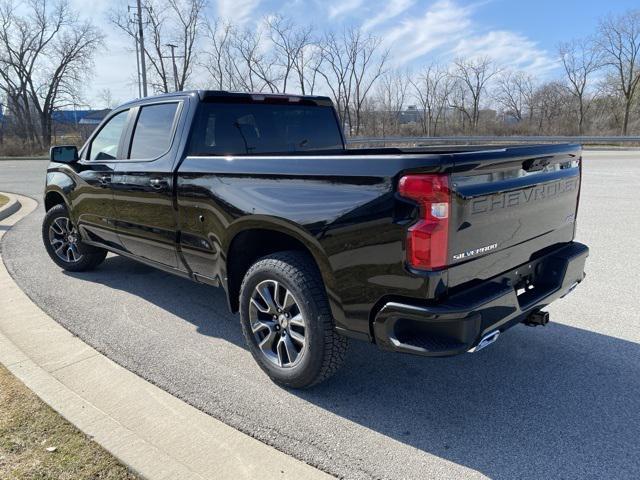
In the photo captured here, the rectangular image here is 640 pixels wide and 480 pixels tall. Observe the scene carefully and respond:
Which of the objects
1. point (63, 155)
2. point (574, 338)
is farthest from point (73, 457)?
point (63, 155)

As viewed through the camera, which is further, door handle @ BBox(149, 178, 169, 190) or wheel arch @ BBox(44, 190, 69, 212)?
wheel arch @ BBox(44, 190, 69, 212)

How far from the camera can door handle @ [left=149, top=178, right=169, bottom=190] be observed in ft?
12.7

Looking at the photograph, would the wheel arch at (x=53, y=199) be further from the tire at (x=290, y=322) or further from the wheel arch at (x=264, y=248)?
the tire at (x=290, y=322)

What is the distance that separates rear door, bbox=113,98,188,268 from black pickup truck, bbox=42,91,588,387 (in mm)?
17

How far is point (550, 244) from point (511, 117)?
51.8 metres

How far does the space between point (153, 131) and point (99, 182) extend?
0.99 m

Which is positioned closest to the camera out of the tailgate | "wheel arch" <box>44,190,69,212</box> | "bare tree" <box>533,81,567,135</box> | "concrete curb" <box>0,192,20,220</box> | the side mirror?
the tailgate

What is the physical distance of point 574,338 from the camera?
3740 mm

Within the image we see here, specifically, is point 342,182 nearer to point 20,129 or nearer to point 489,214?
point 489,214

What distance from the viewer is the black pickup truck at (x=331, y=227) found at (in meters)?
2.37

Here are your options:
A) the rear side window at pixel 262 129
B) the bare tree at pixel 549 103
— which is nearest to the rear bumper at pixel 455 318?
the rear side window at pixel 262 129

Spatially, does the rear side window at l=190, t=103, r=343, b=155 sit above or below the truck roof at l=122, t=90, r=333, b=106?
below

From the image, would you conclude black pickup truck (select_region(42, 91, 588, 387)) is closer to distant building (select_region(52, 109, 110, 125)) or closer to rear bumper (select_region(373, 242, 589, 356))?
rear bumper (select_region(373, 242, 589, 356))

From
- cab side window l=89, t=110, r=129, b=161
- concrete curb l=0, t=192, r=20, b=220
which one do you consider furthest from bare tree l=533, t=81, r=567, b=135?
cab side window l=89, t=110, r=129, b=161
